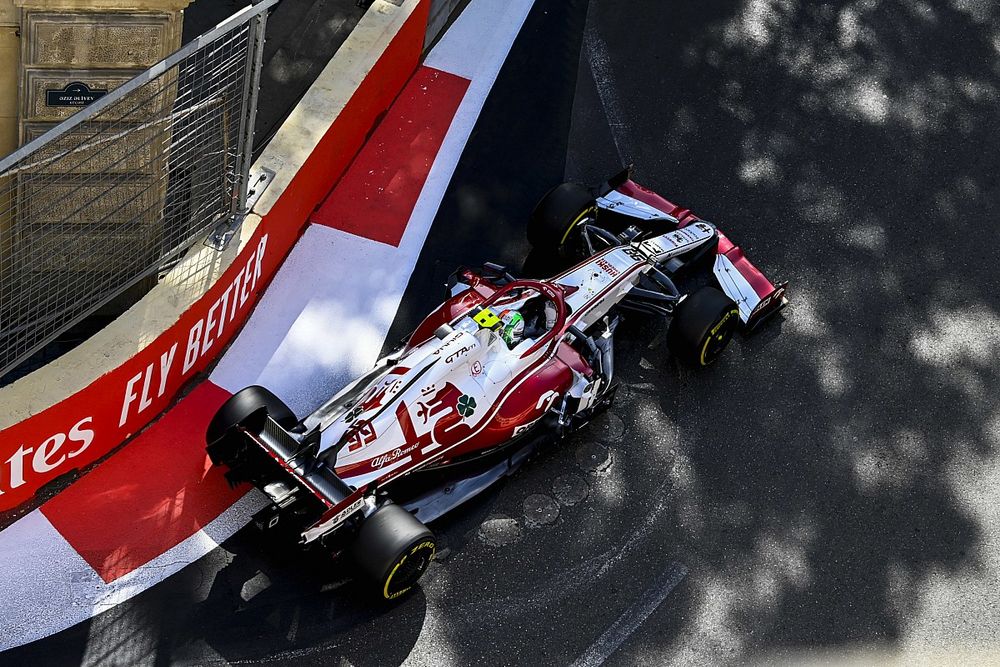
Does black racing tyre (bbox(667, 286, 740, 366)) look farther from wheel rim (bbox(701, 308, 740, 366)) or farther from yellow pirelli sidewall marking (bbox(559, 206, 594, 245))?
yellow pirelli sidewall marking (bbox(559, 206, 594, 245))

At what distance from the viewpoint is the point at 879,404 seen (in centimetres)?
881

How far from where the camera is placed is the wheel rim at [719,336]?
27.7 ft

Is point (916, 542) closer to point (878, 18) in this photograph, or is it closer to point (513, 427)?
point (513, 427)

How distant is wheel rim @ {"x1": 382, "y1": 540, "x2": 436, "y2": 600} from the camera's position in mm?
7031

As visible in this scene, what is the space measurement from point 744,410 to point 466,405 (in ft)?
7.24

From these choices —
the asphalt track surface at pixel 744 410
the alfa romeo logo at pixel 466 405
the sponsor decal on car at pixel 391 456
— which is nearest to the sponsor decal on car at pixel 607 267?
the asphalt track surface at pixel 744 410

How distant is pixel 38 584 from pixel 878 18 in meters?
8.78

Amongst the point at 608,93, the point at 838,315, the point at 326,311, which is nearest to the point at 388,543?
the point at 326,311

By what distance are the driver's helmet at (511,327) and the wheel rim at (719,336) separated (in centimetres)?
133

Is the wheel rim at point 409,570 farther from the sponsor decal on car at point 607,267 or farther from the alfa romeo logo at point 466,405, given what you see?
the sponsor decal on car at point 607,267

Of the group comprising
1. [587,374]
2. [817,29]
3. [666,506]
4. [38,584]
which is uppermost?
[817,29]

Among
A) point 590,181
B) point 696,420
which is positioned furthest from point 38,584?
point 590,181

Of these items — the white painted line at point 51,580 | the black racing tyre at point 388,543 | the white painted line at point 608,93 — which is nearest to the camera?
the black racing tyre at point 388,543

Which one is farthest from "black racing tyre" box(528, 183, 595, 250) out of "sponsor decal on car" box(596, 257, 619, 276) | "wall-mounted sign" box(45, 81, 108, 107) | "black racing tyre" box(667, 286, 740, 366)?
"wall-mounted sign" box(45, 81, 108, 107)
